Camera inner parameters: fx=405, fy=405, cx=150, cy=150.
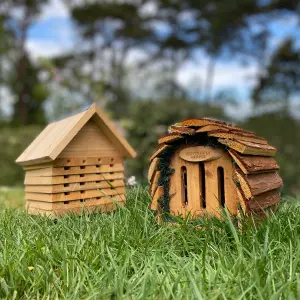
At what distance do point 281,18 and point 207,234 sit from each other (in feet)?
46.4

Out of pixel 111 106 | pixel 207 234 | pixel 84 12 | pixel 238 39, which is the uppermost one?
pixel 84 12

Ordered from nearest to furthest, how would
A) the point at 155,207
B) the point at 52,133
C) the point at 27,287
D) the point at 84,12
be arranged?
the point at 27,287, the point at 155,207, the point at 52,133, the point at 84,12

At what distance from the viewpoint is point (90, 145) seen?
3.47 m

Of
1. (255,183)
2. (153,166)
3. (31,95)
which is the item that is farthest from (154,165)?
(31,95)

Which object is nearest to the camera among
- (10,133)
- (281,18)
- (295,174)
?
(295,174)

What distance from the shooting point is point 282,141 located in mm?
9570

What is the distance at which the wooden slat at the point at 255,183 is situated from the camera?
2.40 metres

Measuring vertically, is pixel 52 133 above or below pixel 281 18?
below

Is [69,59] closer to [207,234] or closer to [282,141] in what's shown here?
[282,141]

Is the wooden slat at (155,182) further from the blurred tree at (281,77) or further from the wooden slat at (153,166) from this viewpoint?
the blurred tree at (281,77)

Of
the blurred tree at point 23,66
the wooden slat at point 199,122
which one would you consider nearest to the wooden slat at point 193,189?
the wooden slat at point 199,122

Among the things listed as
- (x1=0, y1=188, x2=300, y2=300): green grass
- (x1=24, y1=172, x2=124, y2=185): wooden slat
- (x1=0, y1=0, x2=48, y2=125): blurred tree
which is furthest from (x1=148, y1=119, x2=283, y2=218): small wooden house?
(x1=0, y1=0, x2=48, y2=125): blurred tree

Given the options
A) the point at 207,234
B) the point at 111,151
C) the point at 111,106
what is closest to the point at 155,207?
the point at 207,234

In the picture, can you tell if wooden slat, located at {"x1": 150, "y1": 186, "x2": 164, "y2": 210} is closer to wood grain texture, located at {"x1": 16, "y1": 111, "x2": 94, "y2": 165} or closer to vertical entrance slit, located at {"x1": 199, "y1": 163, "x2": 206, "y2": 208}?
vertical entrance slit, located at {"x1": 199, "y1": 163, "x2": 206, "y2": 208}
